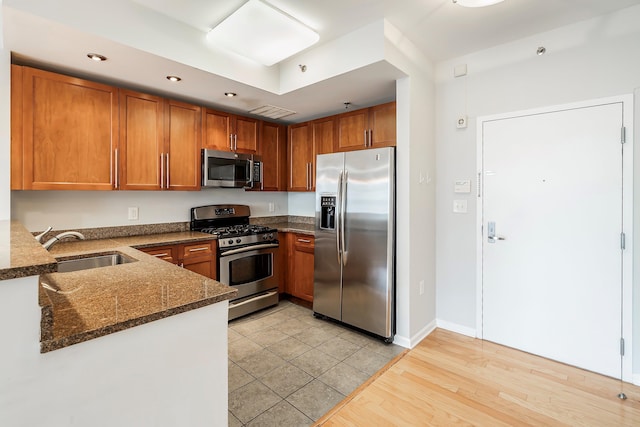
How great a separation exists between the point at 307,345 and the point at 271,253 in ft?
4.07

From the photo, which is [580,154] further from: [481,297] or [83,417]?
[83,417]

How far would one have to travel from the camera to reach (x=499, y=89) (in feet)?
8.87

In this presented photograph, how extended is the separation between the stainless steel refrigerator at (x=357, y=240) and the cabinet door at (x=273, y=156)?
3.21ft

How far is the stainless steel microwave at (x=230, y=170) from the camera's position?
128 inches

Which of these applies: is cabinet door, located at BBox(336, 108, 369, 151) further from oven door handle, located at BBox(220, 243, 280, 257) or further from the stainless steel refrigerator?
oven door handle, located at BBox(220, 243, 280, 257)

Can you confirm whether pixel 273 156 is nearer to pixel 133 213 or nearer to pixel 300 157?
Answer: pixel 300 157

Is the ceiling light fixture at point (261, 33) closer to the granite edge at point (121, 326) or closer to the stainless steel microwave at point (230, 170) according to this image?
the stainless steel microwave at point (230, 170)

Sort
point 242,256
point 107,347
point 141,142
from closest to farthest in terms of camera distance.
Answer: point 107,347 → point 141,142 → point 242,256

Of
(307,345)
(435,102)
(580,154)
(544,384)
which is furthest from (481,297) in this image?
(435,102)

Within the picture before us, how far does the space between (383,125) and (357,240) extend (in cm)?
124

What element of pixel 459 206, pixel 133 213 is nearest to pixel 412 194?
pixel 459 206

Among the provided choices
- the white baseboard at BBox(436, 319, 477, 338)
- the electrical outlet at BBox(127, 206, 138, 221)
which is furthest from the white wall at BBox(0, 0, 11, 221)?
the white baseboard at BBox(436, 319, 477, 338)

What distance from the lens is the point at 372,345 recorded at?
2764 millimetres

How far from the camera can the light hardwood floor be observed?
1843 mm
